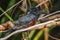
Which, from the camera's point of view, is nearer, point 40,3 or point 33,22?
point 33,22

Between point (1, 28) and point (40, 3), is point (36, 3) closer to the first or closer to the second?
point (40, 3)

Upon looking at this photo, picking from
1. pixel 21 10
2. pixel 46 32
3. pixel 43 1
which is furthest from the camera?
pixel 21 10

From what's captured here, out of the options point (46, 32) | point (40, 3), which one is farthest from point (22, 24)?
point (40, 3)

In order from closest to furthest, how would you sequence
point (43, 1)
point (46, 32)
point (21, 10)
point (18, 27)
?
point (18, 27), point (46, 32), point (43, 1), point (21, 10)

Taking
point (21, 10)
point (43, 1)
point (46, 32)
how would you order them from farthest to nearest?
point (21, 10)
point (43, 1)
point (46, 32)

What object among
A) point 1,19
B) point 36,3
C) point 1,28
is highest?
point 36,3

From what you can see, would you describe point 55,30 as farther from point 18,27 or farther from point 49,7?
point 18,27

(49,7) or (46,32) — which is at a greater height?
(49,7)

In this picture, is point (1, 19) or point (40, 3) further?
point (1, 19)

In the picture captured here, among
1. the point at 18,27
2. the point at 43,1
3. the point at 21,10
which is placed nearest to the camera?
the point at 18,27

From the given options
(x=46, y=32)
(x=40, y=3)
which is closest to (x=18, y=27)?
(x=46, y=32)
